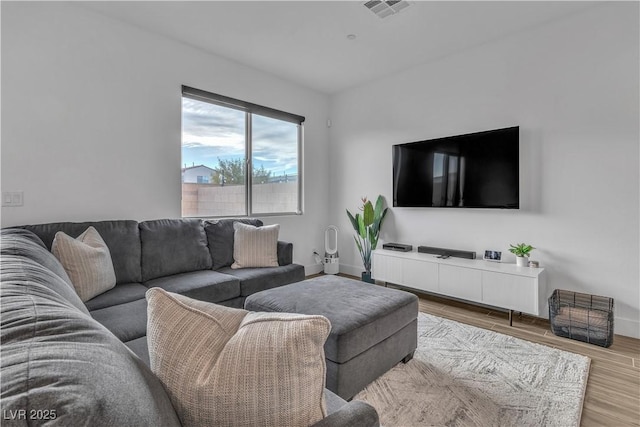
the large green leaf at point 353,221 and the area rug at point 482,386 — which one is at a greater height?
the large green leaf at point 353,221

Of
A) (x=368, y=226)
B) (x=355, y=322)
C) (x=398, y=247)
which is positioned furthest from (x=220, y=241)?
(x=398, y=247)

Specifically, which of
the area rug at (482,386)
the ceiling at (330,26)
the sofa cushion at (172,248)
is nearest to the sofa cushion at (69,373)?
the area rug at (482,386)

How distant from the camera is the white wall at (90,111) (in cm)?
236

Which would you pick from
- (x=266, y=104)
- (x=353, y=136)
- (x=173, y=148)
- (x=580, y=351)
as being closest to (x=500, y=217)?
(x=580, y=351)

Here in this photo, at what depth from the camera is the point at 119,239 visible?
8.08ft

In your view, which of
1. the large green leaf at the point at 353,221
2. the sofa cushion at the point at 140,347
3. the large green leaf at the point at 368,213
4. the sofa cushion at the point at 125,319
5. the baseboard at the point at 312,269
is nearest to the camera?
the sofa cushion at the point at 140,347

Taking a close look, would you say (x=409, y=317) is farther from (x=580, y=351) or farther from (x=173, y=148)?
(x=173, y=148)

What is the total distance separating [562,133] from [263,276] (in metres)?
2.93

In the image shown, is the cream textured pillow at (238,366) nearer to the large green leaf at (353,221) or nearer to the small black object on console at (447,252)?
the small black object on console at (447,252)

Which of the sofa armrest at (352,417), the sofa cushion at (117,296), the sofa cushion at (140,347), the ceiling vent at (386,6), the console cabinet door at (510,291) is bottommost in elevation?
the console cabinet door at (510,291)

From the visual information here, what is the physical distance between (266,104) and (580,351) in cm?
388

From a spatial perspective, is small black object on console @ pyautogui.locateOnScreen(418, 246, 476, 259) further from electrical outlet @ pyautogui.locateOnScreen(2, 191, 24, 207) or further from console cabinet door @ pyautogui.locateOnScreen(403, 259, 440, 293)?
electrical outlet @ pyautogui.locateOnScreen(2, 191, 24, 207)

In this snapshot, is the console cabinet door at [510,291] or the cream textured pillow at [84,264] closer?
the cream textured pillow at [84,264]

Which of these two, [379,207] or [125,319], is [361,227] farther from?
[125,319]
